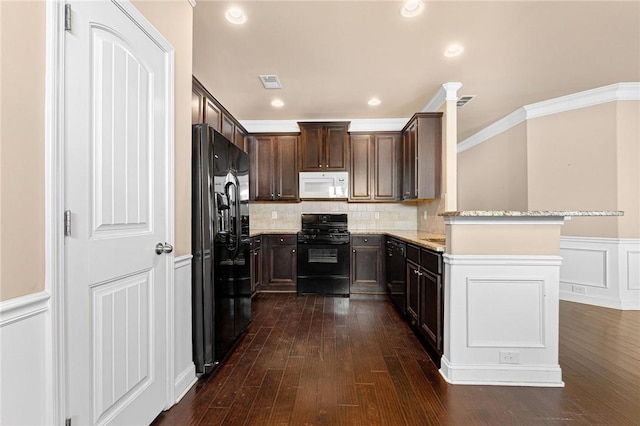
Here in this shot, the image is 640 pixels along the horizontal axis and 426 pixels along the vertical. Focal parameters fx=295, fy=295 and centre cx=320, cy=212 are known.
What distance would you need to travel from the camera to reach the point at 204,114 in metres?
2.83

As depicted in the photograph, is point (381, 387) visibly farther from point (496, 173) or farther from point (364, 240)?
point (496, 173)

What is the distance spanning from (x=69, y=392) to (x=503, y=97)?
4.76 metres

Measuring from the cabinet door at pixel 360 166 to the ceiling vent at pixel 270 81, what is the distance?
1557mm

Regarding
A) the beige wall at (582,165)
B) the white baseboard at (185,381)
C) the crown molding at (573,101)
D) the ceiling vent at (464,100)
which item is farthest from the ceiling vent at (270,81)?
the beige wall at (582,165)

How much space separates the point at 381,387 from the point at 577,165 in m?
3.92

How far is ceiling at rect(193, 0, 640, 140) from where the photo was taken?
7.20 feet

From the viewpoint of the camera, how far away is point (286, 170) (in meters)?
4.56

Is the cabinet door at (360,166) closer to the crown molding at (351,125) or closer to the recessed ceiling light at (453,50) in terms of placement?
the crown molding at (351,125)

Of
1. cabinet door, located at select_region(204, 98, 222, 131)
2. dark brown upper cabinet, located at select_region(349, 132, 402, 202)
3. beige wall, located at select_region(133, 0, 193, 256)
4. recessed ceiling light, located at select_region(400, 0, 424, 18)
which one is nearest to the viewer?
beige wall, located at select_region(133, 0, 193, 256)

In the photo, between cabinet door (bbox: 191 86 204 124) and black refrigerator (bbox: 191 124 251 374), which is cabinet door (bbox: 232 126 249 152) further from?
black refrigerator (bbox: 191 124 251 374)

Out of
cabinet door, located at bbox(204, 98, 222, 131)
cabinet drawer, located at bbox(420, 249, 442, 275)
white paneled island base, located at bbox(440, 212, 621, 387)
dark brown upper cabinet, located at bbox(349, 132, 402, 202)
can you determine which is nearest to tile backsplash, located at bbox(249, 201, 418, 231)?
Answer: dark brown upper cabinet, located at bbox(349, 132, 402, 202)

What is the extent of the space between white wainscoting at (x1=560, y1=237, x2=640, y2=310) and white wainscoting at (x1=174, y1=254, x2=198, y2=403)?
14.8ft

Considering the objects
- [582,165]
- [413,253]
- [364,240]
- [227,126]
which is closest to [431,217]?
[364,240]

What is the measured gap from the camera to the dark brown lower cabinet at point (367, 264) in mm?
4152
